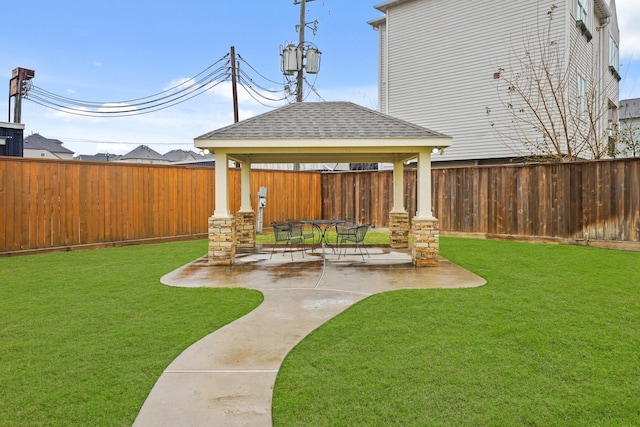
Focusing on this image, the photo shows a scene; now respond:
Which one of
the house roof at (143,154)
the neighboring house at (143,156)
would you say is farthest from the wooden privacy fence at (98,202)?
the house roof at (143,154)

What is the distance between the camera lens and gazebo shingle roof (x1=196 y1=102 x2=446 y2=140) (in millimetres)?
8445

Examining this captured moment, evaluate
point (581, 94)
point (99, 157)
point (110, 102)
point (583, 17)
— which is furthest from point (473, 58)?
point (99, 157)

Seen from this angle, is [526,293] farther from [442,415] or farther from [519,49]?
[519,49]

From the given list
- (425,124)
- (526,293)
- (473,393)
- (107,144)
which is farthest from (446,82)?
(107,144)

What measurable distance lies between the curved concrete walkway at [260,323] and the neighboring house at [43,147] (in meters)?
40.5

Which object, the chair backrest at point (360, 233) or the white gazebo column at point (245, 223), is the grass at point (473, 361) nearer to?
the chair backrest at point (360, 233)

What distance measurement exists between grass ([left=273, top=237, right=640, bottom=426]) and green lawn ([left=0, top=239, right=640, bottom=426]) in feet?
0.04

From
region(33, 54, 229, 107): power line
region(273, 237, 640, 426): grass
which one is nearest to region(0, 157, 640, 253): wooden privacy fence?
region(273, 237, 640, 426): grass

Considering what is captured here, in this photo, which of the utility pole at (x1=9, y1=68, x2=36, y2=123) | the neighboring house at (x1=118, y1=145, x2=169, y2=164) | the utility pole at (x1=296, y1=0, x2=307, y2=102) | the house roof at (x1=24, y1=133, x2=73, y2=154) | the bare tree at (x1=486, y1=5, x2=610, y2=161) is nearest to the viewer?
the bare tree at (x1=486, y1=5, x2=610, y2=161)

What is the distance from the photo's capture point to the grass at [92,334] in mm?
2959

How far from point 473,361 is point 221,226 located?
5820 mm

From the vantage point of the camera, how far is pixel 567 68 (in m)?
14.5

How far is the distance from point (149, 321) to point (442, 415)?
10.9 ft

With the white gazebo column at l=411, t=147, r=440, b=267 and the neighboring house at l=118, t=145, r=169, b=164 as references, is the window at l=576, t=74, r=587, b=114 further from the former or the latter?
the neighboring house at l=118, t=145, r=169, b=164
